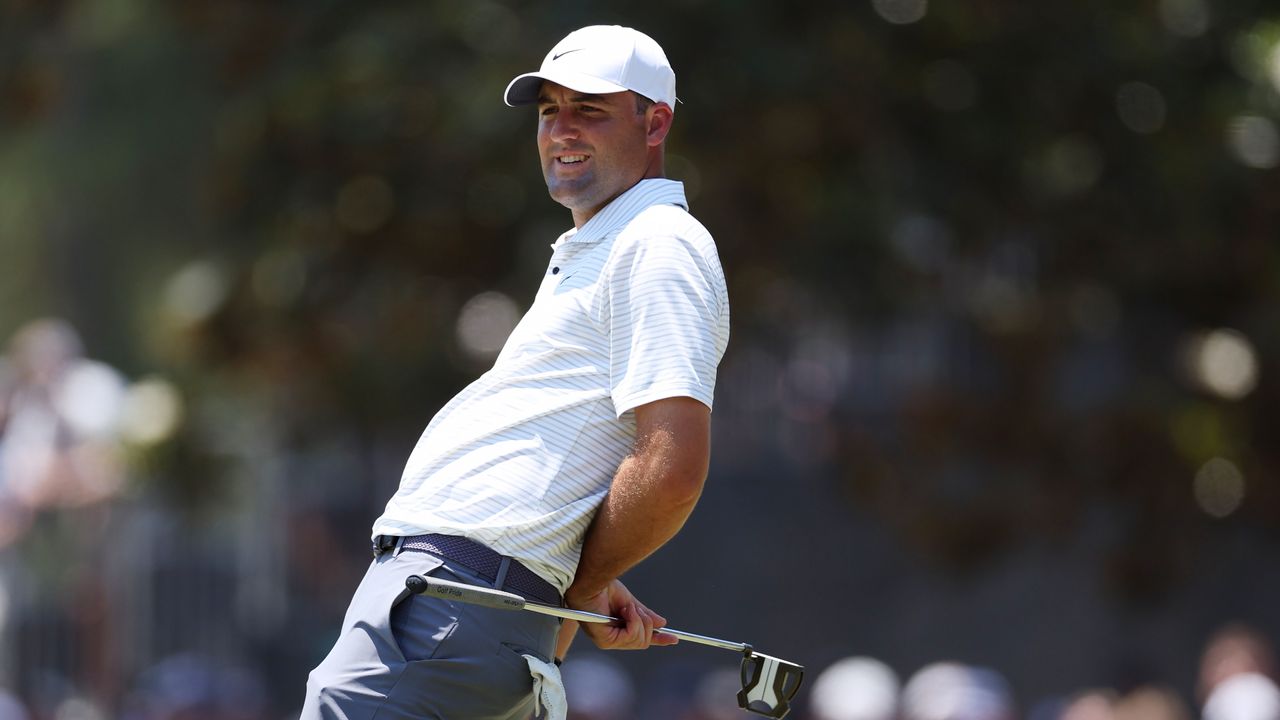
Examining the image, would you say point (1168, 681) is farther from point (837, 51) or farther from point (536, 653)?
point (536, 653)

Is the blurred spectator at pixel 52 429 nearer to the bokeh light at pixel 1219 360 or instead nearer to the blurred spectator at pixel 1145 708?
the blurred spectator at pixel 1145 708

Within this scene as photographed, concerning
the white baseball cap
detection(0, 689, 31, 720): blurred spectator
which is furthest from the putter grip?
detection(0, 689, 31, 720): blurred spectator

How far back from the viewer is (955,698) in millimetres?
9594

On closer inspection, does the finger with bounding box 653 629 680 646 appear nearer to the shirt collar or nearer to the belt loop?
the belt loop

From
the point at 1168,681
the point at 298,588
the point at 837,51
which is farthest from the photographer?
the point at 298,588

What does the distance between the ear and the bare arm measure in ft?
2.17

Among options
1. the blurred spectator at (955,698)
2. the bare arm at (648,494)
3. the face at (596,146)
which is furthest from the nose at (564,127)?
the blurred spectator at (955,698)

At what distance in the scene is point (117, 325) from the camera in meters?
18.6

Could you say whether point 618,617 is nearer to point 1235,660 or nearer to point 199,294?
point 1235,660

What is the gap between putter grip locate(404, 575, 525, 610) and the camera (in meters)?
3.83

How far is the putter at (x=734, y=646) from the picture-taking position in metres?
3.83

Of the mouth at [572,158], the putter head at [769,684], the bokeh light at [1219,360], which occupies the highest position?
the bokeh light at [1219,360]

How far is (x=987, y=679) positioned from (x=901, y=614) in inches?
144

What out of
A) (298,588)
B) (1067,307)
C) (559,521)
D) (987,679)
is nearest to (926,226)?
(1067,307)
